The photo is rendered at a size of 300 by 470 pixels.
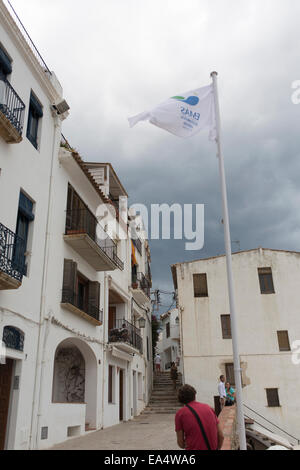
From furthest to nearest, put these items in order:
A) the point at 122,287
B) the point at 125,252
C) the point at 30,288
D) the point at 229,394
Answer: the point at 125,252 → the point at 122,287 → the point at 229,394 → the point at 30,288

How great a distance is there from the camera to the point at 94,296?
620 inches

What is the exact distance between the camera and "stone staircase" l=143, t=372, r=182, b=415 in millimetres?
23781

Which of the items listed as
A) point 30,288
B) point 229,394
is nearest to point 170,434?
point 229,394

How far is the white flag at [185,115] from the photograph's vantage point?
9.13 meters

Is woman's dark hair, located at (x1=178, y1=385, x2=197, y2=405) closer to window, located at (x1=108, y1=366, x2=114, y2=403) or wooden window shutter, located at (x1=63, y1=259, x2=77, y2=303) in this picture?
wooden window shutter, located at (x1=63, y1=259, x2=77, y2=303)

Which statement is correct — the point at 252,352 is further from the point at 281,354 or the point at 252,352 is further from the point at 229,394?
the point at 229,394

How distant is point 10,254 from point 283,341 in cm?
2010

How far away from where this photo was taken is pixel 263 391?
23.5 m

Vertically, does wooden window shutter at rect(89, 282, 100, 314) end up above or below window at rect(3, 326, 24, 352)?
above

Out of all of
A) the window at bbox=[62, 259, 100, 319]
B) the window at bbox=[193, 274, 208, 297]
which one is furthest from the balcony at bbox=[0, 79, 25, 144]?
the window at bbox=[193, 274, 208, 297]

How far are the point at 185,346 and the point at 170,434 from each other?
40.6ft

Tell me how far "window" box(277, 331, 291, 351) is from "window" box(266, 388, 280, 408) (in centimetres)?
250

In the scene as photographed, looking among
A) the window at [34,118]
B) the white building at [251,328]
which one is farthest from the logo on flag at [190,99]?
the white building at [251,328]

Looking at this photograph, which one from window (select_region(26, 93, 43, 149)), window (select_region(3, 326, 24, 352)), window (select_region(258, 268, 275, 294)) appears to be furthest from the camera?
window (select_region(258, 268, 275, 294))
